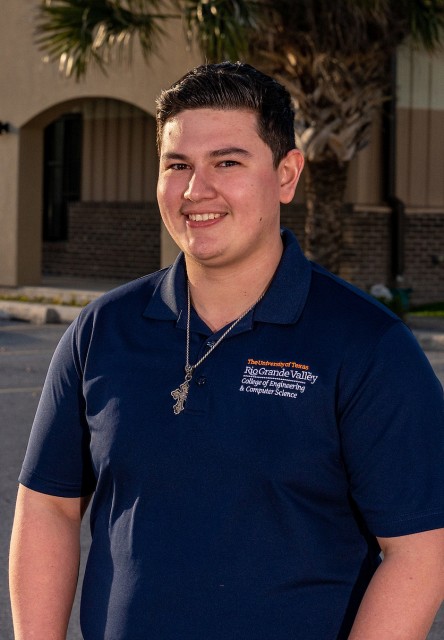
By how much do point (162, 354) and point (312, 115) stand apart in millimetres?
14078

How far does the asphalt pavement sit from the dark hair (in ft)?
10.2

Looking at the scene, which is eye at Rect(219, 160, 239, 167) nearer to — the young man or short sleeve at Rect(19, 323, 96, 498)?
the young man

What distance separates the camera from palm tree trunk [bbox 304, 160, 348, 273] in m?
16.7

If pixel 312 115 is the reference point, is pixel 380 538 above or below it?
below

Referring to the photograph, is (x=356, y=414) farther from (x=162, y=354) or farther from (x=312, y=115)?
(x=312, y=115)

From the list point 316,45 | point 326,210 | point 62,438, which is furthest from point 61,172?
point 62,438

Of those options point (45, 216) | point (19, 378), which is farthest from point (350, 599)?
point (45, 216)

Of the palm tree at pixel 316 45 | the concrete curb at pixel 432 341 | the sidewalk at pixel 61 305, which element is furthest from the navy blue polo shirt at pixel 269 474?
the palm tree at pixel 316 45

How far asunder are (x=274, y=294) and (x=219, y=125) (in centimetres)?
33

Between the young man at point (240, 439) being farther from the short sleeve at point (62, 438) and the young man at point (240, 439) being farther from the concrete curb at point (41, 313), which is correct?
the concrete curb at point (41, 313)

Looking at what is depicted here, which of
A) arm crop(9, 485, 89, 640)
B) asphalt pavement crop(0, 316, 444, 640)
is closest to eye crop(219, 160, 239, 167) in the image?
arm crop(9, 485, 89, 640)

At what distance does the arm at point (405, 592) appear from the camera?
87.4 inches

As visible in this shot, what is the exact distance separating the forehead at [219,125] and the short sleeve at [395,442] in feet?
1.57

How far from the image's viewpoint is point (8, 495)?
723 centimetres
